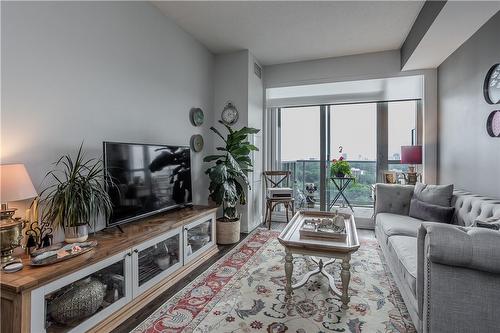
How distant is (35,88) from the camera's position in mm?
1829

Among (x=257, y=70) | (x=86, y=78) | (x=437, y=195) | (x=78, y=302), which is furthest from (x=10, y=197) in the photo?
(x=257, y=70)

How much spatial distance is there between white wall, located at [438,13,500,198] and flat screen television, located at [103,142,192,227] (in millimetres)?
3233

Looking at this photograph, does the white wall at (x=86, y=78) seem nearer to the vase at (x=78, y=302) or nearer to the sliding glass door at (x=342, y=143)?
the vase at (x=78, y=302)

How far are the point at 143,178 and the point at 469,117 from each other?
3636 mm

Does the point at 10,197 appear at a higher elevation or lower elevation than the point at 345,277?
higher

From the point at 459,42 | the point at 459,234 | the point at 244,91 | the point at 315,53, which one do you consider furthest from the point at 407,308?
the point at 315,53

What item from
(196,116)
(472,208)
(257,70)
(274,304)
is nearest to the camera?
(274,304)

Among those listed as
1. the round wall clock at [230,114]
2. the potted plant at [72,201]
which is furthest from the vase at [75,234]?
the round wall clock at [230,114]

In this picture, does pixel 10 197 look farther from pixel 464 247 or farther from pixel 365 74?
pixel 365 74

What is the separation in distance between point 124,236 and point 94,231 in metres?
0.34

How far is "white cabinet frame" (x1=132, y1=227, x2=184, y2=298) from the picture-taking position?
2.00 metres

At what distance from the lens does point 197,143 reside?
3773 mm

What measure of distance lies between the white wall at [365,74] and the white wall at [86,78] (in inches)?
75.2

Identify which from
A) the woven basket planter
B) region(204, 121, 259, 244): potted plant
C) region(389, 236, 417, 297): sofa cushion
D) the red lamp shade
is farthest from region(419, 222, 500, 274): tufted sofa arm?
the red lamp shade
